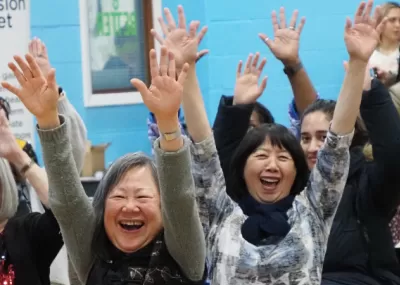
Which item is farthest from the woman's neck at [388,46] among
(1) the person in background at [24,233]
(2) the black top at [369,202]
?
(1) the person in background at [24,233]

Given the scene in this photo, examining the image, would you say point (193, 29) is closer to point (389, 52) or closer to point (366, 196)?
point (366, 196)

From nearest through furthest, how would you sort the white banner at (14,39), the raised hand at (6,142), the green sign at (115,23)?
1. the raised hand at (6,142)
2. the white banner at (14,39)
3. the green sign at (115,23)

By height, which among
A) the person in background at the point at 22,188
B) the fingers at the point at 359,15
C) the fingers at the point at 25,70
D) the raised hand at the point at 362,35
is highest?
the fingers at the point at 359,15

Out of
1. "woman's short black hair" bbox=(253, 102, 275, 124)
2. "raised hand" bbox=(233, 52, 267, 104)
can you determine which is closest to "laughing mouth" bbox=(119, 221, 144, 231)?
"raised hand" bbox=(233, 52, 267, 104)

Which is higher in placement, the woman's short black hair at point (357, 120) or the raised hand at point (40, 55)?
the raised hand at point (40, 55)

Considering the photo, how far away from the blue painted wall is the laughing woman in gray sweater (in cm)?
236

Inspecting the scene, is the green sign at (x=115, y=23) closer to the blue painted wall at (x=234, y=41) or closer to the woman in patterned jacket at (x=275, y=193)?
the blue painted wall at (x=234, y=41)

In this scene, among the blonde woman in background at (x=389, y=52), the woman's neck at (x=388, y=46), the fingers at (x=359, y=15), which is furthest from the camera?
the woman's neck at (x=388, y=46)

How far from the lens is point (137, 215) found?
1.78 metres

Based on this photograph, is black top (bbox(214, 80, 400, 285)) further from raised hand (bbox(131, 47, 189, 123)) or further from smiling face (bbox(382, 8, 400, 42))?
smiling face (bbox(382, 8, 400, 42))

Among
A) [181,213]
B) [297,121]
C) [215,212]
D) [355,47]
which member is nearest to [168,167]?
[181,213]

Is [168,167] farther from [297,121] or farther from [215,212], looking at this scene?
[297,121]

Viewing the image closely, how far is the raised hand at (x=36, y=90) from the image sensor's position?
5.59 ft

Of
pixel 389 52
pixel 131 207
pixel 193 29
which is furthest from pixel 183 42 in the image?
pixel 389 52
